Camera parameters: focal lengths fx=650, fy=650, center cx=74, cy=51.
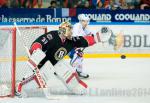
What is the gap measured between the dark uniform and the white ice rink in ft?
1.77

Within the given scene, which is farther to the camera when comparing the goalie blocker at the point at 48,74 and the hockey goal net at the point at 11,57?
the hockey goal net at the point at 11,57

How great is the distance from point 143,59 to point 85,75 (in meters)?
2.18

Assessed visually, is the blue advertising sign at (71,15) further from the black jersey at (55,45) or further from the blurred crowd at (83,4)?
the black jersey at (55,45)

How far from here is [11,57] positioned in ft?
28.1

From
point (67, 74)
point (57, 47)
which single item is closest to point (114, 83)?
point (67, 74)

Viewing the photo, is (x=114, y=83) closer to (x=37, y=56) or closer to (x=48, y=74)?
(x=48, y=74)

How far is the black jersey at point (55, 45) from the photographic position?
810 centimetres

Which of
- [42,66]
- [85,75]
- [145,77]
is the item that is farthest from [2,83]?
[145,77]

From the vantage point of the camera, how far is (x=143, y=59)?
39.2ft

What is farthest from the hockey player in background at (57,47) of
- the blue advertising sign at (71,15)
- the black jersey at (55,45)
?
the blue advertising sign at (71,15)

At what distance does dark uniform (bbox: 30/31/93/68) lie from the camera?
8.04 meters

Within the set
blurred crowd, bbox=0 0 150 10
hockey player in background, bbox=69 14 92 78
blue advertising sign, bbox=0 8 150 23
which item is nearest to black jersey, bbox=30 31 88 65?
hockey player in background, bbox=69 14 92 78

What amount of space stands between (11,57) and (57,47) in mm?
709

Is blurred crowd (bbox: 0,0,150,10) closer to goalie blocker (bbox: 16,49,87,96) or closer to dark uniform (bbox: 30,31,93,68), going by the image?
dark uniform (bbox: 30,31,93,68)
